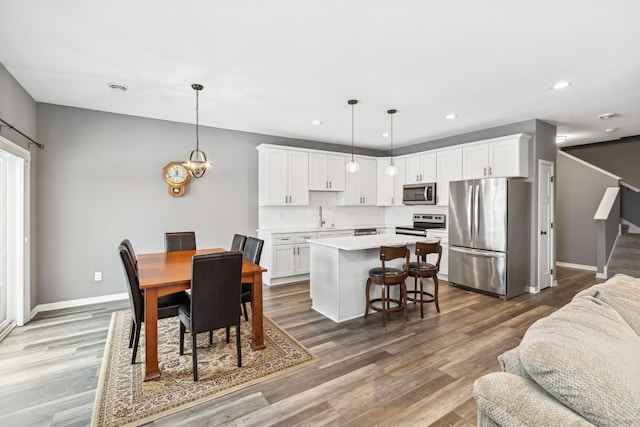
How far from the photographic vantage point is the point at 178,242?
160 inches

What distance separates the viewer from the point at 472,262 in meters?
4.67

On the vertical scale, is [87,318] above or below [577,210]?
below

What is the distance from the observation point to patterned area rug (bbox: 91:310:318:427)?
205 cm

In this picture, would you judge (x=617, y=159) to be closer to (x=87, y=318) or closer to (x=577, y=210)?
(x=577, y=210)

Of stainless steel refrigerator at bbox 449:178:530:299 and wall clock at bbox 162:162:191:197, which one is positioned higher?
wall clock at bbox 162:162:191:197

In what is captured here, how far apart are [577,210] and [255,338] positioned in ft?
22.9

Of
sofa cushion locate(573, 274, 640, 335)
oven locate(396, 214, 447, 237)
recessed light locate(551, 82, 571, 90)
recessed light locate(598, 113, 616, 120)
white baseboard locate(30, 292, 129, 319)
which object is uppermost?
recessed light locate(598, 113, 616, 120)

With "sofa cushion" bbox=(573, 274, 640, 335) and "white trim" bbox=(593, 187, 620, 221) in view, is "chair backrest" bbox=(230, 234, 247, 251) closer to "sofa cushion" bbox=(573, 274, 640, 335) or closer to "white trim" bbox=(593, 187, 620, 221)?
"sofa cushion" bbox=(573, 274, 640, 335)

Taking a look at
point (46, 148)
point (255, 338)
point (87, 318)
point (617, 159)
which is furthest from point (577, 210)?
point (46, 148)

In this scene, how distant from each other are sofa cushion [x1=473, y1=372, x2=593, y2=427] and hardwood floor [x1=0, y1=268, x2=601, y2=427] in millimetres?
1090

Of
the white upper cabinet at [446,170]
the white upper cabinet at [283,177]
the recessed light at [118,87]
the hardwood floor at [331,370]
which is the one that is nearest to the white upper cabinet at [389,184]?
the white upper cabinet at [446,170]

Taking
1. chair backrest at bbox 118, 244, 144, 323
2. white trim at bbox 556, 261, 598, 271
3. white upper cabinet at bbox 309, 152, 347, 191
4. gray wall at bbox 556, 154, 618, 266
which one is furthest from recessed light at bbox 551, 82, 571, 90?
chair backrest at bbox 118, 244, 144, 323

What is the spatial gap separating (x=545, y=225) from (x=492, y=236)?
1.14 meters

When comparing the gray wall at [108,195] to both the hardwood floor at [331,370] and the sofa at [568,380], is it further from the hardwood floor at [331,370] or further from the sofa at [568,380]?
the sofa at [568,380]
